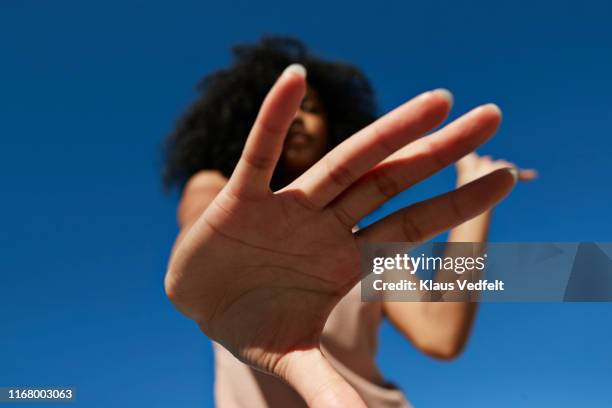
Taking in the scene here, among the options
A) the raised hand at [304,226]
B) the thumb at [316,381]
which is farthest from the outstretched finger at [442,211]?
the thumb at [316,381]

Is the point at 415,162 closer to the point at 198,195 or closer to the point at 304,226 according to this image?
the point at 304,226

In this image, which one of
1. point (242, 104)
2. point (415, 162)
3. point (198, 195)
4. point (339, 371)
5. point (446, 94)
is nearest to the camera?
point (446, 94)

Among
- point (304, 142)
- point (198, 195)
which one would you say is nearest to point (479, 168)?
point (304, 142)

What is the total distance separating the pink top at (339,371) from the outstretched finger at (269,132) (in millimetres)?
1415

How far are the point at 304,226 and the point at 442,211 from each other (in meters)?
0.38

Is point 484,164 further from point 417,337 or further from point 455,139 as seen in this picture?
point 455,139

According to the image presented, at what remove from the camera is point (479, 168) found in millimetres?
2949

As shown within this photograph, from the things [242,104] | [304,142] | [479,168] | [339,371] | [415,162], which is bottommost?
[339,371]

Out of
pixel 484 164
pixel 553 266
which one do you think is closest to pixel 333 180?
pixel 553 266

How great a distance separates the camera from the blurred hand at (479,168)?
9.32ft

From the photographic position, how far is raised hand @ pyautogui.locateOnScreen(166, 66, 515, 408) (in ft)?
3.55

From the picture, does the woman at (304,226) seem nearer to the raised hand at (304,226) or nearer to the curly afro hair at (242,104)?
the raised hand at (304,226)

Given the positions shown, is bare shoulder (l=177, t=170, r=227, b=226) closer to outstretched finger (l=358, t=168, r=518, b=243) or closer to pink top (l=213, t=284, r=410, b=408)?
pink top (l=213, t=284, r=410, b=408)

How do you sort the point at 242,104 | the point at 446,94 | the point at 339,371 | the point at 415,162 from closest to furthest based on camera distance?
the point at 446,94, the point at 415,162, the point at 339,371, the point at 242,104
